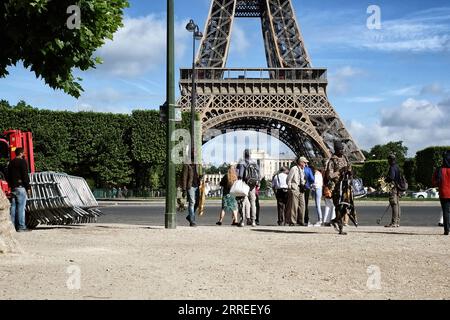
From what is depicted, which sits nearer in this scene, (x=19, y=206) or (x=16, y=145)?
(x=19, y=206)

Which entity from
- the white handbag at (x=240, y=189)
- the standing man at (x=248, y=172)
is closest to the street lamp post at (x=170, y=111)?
the white handbag at (x=240, y=189)

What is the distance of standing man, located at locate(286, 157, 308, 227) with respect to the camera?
15.6 metres

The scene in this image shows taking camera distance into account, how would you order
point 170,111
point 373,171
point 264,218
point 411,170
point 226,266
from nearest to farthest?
point 226,266, point 170,111, point 264,218, point 373,171, point 411,170

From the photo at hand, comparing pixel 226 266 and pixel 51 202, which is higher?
pixel 51 202

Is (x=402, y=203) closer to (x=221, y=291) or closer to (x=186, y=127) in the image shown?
(x=186, y=127)

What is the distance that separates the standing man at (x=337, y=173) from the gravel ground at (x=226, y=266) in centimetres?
49

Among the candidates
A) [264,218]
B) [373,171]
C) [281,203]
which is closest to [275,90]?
[373,171]

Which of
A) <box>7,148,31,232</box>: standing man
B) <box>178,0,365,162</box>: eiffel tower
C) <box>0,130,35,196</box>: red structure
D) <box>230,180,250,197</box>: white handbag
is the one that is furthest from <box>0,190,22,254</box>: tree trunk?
<box>178,0,365,162</box>: eiffel tower

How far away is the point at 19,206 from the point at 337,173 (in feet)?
22.2

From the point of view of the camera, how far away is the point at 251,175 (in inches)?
612

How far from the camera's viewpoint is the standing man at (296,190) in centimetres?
1559

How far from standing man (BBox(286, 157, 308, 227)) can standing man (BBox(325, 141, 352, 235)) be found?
6.32 ft

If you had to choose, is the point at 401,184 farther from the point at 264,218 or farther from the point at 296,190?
the point at 264,218
